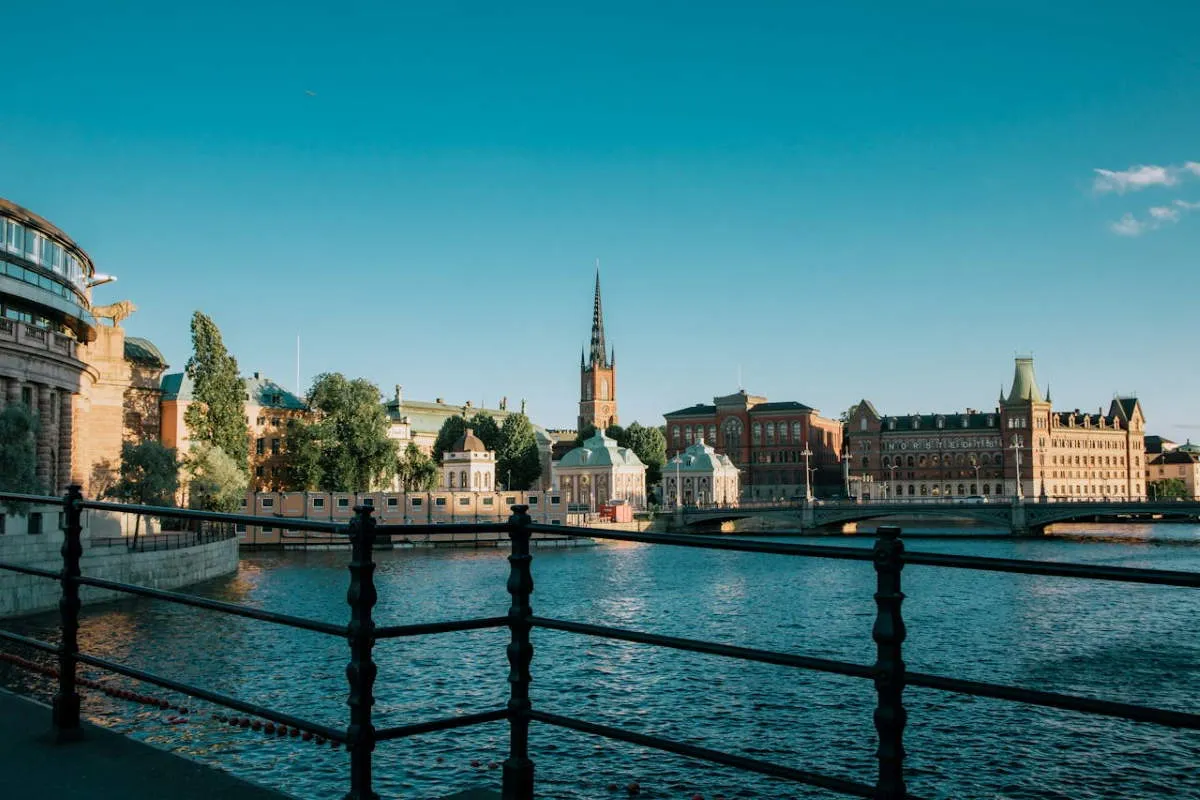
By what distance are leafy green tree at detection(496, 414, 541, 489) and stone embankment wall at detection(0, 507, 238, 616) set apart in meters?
67.5

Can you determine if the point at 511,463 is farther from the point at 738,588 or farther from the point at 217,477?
the point at 738,588

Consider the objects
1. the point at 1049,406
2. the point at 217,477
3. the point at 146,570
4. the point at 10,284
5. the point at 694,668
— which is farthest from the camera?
the point at 1049,406

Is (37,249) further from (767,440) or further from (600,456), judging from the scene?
(767,440)

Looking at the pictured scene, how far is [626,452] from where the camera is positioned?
406 ft

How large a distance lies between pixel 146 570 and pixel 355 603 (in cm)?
3984

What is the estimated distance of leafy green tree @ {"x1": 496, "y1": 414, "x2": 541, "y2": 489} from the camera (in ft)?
391

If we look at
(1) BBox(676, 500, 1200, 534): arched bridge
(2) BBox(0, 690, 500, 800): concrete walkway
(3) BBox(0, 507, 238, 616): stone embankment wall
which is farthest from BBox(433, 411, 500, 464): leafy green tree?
(2) BBox(0, 690, 500, 800): concrete walkway

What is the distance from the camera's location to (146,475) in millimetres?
53062

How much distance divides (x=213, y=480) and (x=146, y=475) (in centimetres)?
1203

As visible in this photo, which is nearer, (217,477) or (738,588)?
(738,588)

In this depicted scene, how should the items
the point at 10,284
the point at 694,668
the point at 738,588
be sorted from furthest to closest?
1. the point at 738,588
2. the point at 10,284
3. the point at 694,668

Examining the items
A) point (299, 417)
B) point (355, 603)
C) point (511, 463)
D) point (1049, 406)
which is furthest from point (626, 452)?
point (355, 603)

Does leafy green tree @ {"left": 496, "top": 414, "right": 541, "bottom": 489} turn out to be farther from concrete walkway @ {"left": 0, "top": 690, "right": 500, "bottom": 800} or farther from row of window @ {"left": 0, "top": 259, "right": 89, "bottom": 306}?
concrete walkway @ {"left": 0, "top": 690, "right": 500, "bottom": 800}

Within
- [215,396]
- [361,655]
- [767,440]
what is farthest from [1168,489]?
[361,655]
